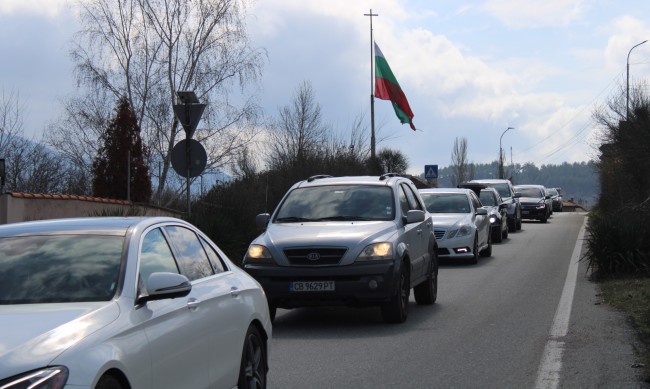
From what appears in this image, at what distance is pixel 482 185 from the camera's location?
3145 centimetres

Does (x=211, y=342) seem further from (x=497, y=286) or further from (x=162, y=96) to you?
(x=162, y=96)

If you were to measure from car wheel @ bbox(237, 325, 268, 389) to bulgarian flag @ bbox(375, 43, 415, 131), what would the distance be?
31963mm

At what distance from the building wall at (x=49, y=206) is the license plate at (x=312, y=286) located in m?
7.94

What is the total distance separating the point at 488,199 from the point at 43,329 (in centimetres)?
2682

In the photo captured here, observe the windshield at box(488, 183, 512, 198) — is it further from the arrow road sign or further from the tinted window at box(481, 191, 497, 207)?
the arrow road sign

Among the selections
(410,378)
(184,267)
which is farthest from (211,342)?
(410,378)

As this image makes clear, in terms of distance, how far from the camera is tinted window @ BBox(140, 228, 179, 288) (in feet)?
18.3

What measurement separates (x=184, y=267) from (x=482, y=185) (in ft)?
85.5

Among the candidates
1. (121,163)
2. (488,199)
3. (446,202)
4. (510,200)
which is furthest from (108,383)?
(510,200)

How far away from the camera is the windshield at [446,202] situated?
22.5m

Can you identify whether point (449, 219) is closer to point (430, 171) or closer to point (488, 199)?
point (488, 199)

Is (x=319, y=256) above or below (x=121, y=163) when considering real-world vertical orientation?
below

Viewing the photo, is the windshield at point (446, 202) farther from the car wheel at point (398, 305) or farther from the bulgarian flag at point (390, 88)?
the bulgarian flag at point (390, 88)

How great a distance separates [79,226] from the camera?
5.77 metres
